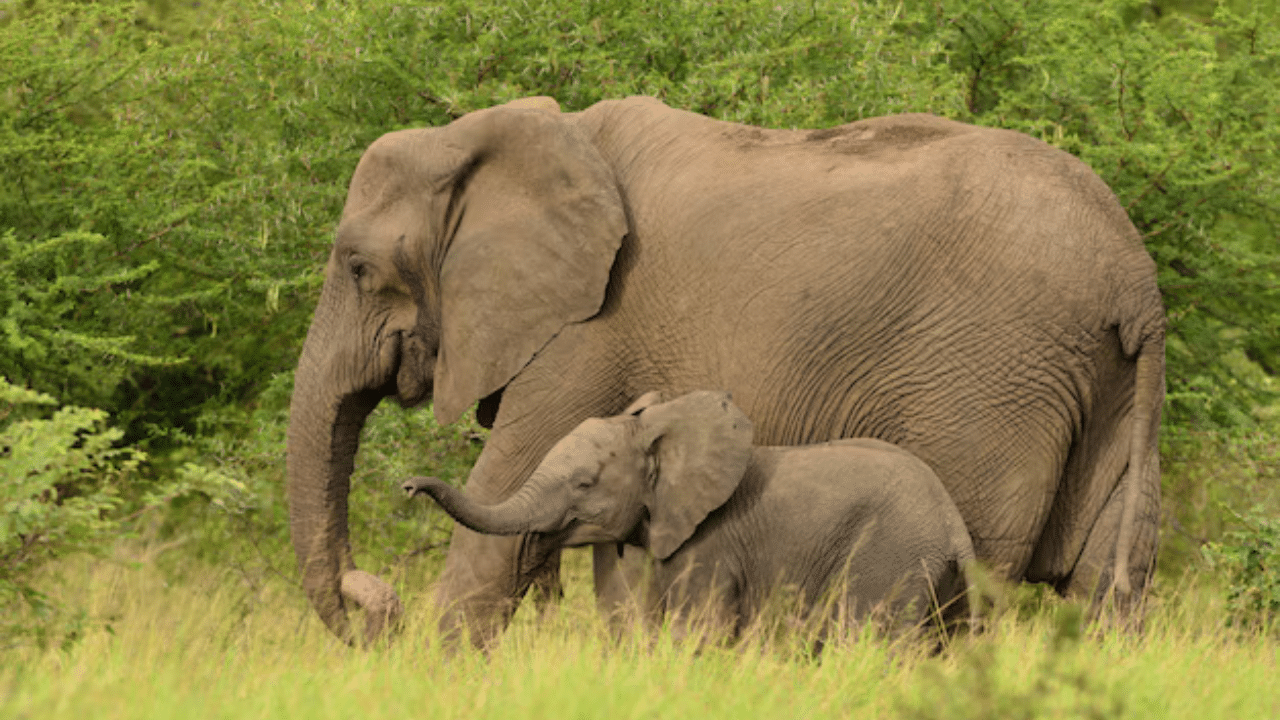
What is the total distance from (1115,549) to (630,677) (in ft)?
8.00

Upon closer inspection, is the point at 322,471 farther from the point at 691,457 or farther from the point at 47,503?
the point at 47,503

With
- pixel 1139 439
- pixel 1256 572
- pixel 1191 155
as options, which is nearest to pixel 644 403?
pixel 1139 439

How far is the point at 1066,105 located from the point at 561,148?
6.11 metres

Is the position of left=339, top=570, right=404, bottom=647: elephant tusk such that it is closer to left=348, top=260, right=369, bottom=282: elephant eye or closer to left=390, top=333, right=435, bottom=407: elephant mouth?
left=390, top=333, right=435, bottom=407: elephant mouth

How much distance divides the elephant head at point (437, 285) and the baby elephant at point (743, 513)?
2.35 feet

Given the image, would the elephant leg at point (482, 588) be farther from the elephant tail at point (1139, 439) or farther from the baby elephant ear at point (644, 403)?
the elephant tail at point (1139, 439)

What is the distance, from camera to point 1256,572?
8.68 meters

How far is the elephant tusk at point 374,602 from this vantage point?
23.5 ft

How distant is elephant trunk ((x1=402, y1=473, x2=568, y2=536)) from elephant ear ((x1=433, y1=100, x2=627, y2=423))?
75 centimetres

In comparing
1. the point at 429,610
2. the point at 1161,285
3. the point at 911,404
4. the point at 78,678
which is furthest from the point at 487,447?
the point at 1161,285

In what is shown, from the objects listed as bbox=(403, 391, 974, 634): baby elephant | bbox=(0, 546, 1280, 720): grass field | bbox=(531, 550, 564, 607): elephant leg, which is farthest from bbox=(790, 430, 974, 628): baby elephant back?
bbox=(531, 550, 564, 607): elephant leg

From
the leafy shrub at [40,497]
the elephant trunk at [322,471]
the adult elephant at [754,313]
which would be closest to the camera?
the leafy shrub at [40,497]

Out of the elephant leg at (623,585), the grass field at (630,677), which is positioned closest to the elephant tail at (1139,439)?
the grass field at (630,677)

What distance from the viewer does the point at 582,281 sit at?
23.7 feet
